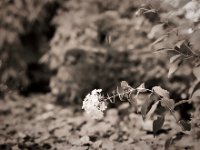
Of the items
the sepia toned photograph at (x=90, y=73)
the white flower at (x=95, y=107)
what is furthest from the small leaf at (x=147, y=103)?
the white flower at (x=95, y=107)

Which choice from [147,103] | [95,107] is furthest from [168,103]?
[95,107]

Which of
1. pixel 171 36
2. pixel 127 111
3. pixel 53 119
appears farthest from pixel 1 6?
pixel 171 36

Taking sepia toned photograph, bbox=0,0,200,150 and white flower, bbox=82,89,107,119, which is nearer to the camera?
white flower, bbox=82,89,107,119

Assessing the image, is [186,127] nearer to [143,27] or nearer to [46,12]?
[143,27]

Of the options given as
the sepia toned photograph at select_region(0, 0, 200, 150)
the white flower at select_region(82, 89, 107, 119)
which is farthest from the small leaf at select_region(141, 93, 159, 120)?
the white flower at select_region(82, 89, 107, 119)

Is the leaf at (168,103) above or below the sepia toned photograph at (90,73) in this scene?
below

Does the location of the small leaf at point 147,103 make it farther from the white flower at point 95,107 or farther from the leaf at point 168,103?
the white flower at point 95,107

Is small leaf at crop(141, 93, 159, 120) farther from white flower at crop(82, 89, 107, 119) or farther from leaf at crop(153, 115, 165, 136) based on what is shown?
white flower at crop(82, 89, 107, 119)

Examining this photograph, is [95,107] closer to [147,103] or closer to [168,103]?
[147,103]

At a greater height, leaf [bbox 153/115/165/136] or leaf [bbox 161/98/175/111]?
leaf [bbox 161/98/175/111]
